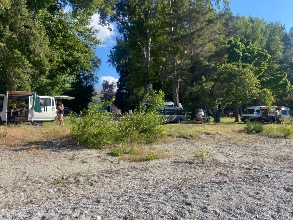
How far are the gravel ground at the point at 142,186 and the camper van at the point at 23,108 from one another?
425 inches

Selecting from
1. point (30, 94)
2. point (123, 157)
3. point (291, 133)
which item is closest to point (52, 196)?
point (123, 157)

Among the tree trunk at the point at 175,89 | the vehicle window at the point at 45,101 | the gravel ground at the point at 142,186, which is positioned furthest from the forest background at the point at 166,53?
the gravel ground at the point at 142,186

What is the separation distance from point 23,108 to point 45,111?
152 centimetres

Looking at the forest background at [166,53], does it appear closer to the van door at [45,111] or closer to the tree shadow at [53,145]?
the van door at [45,111]

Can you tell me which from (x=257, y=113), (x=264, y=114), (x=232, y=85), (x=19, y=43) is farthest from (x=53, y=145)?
(x=264, y=114)

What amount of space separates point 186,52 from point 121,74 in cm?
2447

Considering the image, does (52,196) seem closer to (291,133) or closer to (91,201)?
(91,201)

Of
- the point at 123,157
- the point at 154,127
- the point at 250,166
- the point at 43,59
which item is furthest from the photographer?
the point at 43,59

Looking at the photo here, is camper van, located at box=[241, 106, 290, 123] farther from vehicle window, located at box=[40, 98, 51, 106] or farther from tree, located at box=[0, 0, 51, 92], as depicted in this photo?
tree, located at box=[0, 0, 51, 92]

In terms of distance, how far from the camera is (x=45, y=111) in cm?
2344

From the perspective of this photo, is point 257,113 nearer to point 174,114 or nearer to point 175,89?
point 175,89

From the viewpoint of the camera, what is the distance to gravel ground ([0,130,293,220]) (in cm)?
524

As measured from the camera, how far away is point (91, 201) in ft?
19.2

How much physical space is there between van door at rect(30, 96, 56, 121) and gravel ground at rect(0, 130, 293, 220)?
11.0 metres
